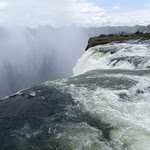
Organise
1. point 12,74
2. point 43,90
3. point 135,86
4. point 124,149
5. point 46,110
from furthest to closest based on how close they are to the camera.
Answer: point 12,74, point 43,90, point 135,86, point 46,110, point 124,149

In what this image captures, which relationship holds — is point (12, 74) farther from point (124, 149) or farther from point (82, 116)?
point (124, 149)

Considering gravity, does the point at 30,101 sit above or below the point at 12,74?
above

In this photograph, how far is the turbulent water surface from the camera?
7.61 metres

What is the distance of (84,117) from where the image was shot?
955cm

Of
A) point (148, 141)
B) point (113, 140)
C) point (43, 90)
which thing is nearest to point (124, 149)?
point (113, 140)

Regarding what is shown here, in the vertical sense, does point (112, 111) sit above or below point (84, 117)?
above

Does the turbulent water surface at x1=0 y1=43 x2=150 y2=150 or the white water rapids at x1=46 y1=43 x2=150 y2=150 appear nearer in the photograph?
the white water rapids at x1=46 y1=43 x2=150 y2=150

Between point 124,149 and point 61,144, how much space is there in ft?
8.34

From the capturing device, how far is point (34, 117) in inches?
396

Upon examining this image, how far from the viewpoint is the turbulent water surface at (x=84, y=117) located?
7605 millimetres

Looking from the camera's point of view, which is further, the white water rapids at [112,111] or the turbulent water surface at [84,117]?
the turbulent water surface at [84,117]

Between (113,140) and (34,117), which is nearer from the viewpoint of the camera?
(113,140)

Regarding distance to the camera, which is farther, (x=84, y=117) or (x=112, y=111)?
(x=112, y=111)

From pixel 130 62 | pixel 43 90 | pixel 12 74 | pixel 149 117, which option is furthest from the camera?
pixel 12 74
